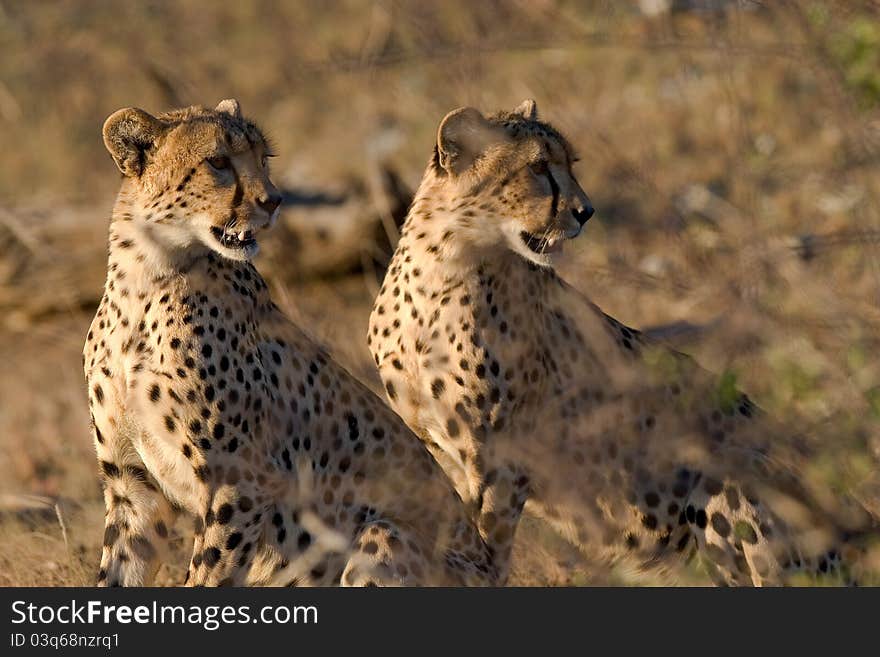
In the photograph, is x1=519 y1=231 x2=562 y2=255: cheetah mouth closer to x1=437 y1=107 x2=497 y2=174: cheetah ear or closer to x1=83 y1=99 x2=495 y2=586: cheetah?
x1=437 y1=107 x2=497 y2=174: cheetah ear

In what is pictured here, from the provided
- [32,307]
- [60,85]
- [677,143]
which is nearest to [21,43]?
[60,85]

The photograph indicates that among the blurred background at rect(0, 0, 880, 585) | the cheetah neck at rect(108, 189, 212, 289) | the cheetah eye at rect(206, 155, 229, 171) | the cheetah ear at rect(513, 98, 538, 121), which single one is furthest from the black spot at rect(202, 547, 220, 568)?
the cheetah ear at rect(513, 98, 538, 121)

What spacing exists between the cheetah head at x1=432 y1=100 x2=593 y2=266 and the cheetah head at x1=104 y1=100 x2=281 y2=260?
0.75 m

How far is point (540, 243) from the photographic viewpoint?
482 centimetres

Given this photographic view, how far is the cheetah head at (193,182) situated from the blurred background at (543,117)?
0.31m

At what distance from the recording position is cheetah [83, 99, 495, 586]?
13.8 feet

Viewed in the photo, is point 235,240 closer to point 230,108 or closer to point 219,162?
point 219,162

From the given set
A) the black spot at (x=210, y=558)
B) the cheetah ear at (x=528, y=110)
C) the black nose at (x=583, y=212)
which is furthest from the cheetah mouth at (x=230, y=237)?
the cheetah ear at (x=528, y=110)

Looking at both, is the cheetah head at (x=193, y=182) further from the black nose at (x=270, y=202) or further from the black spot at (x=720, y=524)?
the black spot at (x=720, y=524)

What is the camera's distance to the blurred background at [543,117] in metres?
3.46

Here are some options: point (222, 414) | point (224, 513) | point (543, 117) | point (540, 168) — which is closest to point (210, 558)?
point (224, 513)

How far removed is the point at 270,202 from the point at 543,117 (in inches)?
98.8
